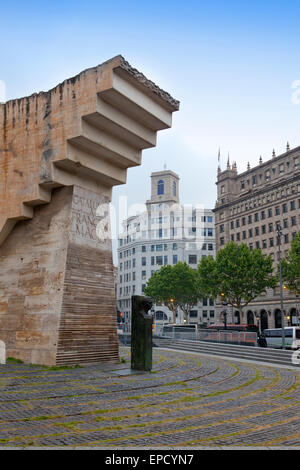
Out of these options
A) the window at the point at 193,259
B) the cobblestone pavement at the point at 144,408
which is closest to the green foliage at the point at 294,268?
the cobblestone pavement at the point at 144,408

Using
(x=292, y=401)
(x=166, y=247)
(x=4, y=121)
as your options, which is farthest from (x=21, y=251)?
(x=166, y=247)

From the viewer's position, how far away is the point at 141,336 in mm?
17047

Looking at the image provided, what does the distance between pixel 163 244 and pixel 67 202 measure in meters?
89.4

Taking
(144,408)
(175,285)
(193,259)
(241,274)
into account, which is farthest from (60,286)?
(193,259)

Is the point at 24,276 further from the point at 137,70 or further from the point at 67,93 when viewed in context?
the point at 137,70

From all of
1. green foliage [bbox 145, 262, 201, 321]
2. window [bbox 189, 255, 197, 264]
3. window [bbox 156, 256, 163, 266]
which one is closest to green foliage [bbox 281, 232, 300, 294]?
green foliage [bbox 145, 262, 201, 321]

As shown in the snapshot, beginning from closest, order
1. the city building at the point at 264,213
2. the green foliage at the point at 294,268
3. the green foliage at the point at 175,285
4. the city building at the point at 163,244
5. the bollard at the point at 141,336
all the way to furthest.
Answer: the bollard at the point at 141,336 < the green foliage at the point at 294,268 < the city building at the point at 264,213 < the green foliage at the point at 175,285 < the city building at the point at 163,244

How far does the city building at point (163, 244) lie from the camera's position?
105875 millimetres

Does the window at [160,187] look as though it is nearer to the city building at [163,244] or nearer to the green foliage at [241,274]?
the city building at [163,244]

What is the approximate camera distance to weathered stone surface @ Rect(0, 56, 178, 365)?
1688cm

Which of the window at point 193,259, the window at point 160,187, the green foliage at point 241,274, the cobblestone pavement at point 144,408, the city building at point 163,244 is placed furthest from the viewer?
the window at point 160,187

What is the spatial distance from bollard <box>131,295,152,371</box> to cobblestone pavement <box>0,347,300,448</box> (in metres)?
0.53

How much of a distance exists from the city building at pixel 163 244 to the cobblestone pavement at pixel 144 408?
88.3 metres

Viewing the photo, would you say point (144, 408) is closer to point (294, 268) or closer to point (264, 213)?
point (294, 268)
